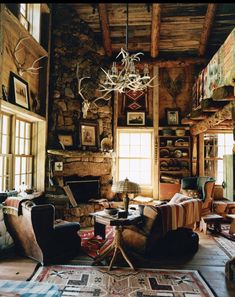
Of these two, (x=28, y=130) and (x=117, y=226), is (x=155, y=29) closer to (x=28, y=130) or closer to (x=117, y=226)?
(x=28, y=130)

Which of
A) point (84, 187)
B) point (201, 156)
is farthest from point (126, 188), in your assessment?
point (201, 156)

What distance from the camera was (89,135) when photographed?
6.43 m

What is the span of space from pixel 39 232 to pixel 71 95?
12.0 feet

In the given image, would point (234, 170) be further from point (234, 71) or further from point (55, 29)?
point (55, 29)

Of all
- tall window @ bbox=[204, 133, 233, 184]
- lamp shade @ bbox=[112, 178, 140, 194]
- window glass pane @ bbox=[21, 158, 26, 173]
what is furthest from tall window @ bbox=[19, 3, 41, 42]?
tall window @ bbox=[204, 133, 233, 184]

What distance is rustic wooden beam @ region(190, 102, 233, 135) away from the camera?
160 inches

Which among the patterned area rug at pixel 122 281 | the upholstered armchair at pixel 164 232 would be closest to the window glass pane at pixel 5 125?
the patterned area rug at pixel 122 281

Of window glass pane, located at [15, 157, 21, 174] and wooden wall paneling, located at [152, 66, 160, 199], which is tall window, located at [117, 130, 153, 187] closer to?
wooden wall paneling, located at [152, 66, 160, 199]

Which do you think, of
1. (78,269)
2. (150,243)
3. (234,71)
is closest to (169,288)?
(150,243)

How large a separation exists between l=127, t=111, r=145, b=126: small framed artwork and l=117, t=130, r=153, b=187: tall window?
247 mm

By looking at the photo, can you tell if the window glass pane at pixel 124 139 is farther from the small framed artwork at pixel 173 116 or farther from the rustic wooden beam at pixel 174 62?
the rustic wooden beam at pixel 174 62

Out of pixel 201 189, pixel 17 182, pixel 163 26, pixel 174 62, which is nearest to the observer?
pixel 17 182

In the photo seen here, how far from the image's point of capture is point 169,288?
3016mm

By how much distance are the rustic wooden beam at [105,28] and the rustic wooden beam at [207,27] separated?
249cm
